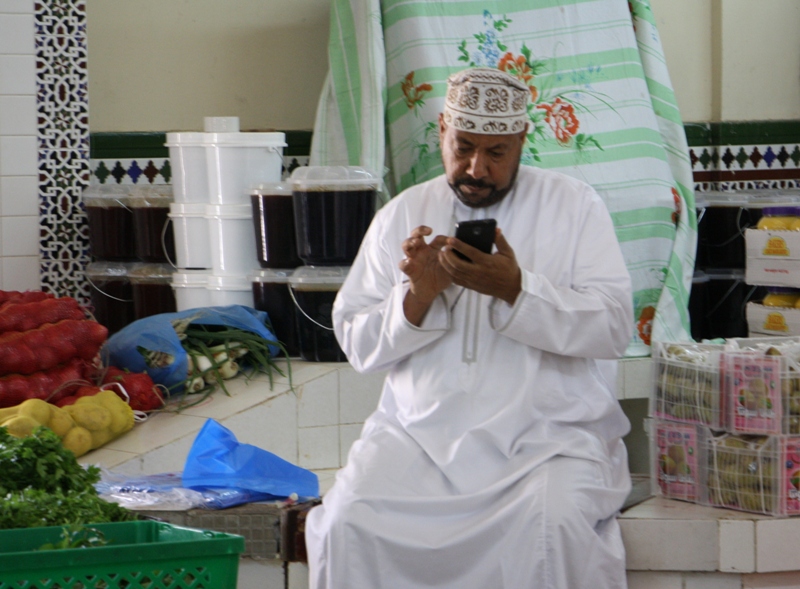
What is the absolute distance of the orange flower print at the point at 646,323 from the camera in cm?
454

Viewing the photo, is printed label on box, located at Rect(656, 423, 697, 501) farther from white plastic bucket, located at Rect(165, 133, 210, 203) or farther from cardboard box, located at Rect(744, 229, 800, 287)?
white plastic bucket, located at Rect(165, 133, 210, 203)

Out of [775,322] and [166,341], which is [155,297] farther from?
[775,322]

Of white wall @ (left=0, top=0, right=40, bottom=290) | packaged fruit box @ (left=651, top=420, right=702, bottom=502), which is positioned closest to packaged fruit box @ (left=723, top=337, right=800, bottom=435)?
packaged fruit box @ (left=651, top=420, right=702, bottom=502)

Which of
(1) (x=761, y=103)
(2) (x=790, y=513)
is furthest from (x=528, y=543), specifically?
(1) (x=761, y=103)

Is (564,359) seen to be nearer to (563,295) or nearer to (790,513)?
(563,295)

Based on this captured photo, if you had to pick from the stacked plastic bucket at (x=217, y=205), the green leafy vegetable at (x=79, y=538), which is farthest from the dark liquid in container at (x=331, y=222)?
the green leafy vegetable at (x=79, y=538)

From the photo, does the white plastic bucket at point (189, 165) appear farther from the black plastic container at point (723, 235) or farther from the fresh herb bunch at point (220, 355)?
the black plastic container at point (723, 235)

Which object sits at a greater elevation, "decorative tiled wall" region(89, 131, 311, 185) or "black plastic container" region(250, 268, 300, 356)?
"decorative tiled wall" region(89, 131, 311, 185)

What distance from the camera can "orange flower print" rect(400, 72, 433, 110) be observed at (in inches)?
175

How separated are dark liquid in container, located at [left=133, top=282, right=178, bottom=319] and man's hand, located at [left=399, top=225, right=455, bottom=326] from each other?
6.80 feet

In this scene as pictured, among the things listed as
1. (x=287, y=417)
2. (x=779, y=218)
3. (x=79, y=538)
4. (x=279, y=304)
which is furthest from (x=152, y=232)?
(x=79, y=538)

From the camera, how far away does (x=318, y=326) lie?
4293 millimetres

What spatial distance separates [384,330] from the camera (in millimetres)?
3070

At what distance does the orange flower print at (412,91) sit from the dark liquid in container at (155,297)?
4.20 feet
